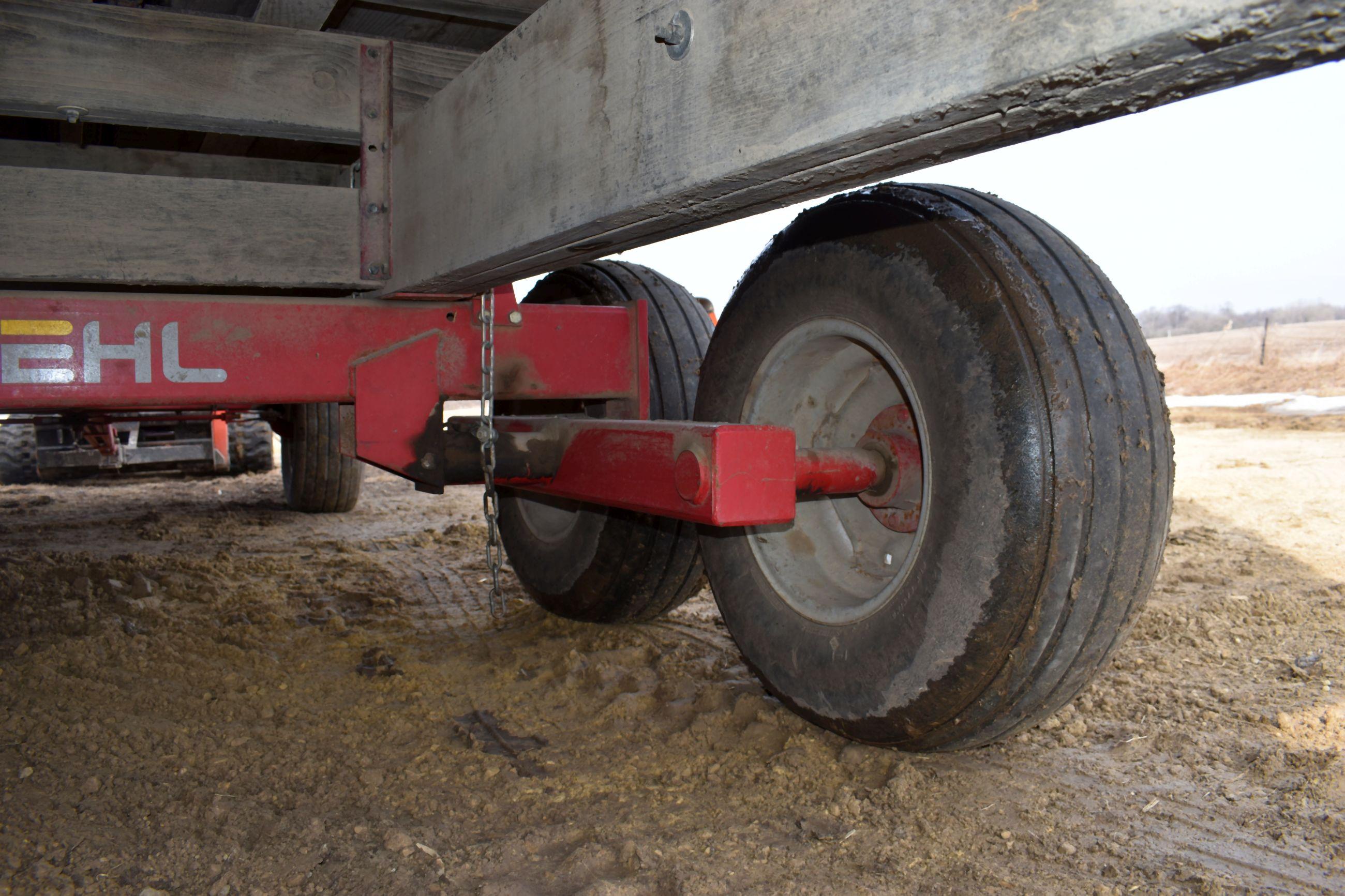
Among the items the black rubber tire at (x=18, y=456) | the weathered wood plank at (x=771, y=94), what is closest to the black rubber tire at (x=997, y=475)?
the weathered wood plank at (x=771, y=94)

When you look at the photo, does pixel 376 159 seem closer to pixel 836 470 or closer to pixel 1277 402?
pixel 836 470


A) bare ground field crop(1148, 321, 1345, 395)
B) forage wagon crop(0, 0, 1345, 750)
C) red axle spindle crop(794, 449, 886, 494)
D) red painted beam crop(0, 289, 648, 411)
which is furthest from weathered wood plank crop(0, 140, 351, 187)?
bare ground field crop(1148, 321, 1345, 395)

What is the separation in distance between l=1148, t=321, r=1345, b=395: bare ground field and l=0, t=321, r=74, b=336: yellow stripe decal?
15.1 m

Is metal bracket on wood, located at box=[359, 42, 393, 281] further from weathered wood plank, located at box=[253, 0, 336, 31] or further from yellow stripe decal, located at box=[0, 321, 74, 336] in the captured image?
yellow stripe decal, located at box=[0, 321, 74, 336]

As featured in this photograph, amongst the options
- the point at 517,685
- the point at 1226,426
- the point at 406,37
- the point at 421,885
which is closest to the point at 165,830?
the point at 421,885

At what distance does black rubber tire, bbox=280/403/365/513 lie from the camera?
643cm

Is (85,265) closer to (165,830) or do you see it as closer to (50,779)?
(50,779)

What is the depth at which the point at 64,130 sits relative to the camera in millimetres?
3084

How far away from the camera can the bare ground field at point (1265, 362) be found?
47.9 feet

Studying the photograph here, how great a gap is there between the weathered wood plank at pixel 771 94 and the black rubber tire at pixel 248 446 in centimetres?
766

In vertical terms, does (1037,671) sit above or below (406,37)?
below

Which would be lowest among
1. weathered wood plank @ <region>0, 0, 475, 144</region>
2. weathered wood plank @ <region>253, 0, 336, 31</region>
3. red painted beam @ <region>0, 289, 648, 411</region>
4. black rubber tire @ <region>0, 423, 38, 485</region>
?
black rubber tire @ <region>0, 423, 38, 485</region>

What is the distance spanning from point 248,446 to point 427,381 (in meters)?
7.13

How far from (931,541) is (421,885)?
48.1 inches
